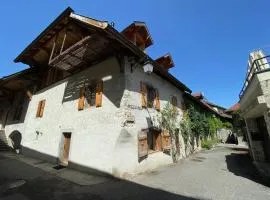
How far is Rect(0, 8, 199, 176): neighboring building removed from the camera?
24.4 feet

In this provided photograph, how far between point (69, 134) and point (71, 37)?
18.5ft

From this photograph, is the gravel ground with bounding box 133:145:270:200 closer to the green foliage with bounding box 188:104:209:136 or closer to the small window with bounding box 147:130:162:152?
the small window with bounding box 147:130:162:152

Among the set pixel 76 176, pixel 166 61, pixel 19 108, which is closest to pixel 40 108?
pixel 19 108

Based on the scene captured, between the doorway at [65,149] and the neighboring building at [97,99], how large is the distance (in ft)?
0.18

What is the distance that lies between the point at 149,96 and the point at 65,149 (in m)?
5.91

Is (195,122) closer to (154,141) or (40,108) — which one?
(154,141)

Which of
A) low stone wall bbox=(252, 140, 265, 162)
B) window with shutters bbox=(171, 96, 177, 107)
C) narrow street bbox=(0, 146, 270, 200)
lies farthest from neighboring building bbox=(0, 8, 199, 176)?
low stone wall bbox=(252, 140, 265, 162)

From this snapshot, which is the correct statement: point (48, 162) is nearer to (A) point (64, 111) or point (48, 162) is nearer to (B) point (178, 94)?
(A) point (64, 111)

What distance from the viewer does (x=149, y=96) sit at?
9867 millimetres

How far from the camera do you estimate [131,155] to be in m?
7.35

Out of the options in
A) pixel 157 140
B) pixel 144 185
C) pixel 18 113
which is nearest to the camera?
pixel 144 185

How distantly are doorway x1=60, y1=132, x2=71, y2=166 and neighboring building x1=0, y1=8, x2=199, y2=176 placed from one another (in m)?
0.05

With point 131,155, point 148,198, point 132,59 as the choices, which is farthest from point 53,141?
point 148,198

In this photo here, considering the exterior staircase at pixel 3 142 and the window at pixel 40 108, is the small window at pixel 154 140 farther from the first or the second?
the exterior staircase at pixel 3 142
